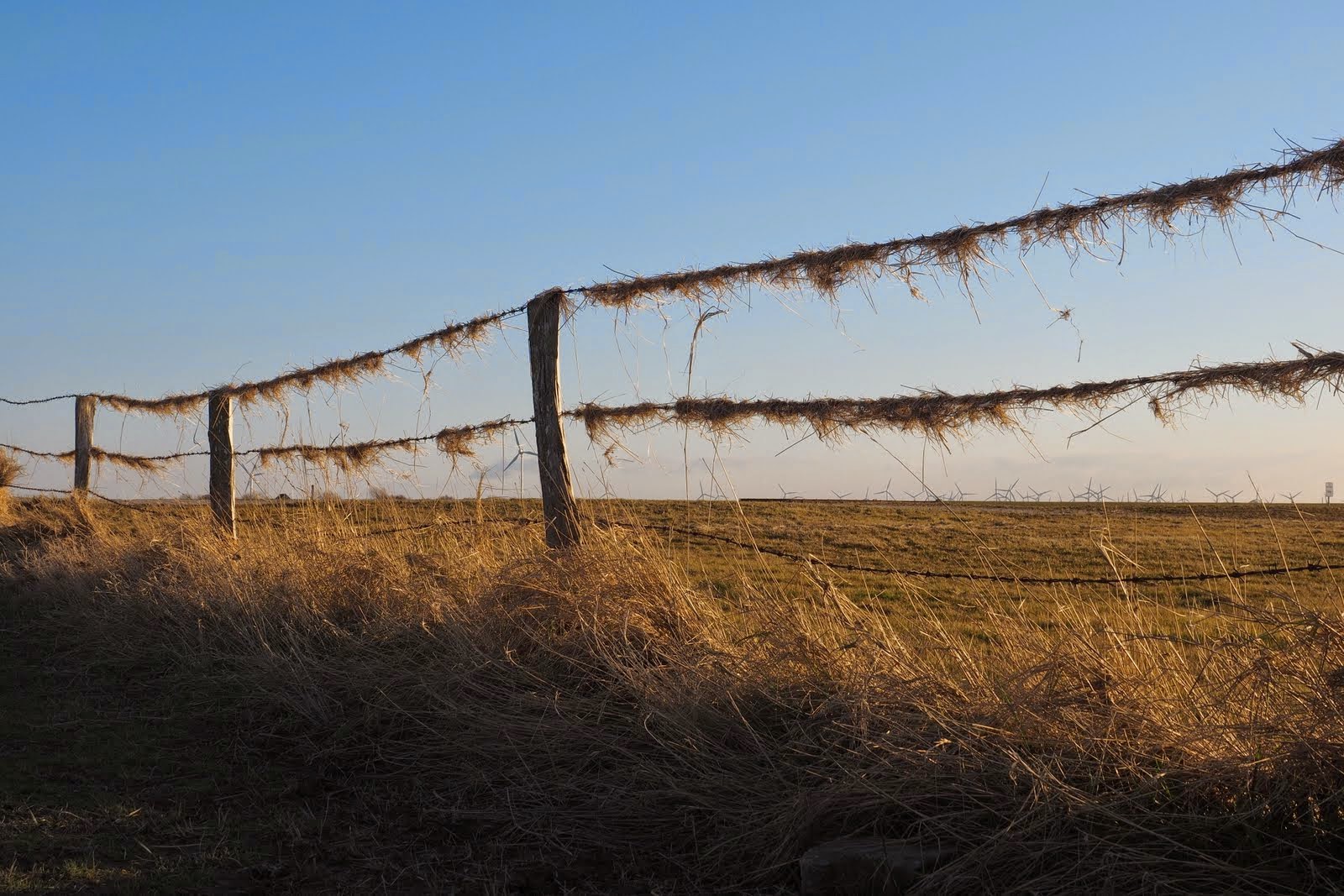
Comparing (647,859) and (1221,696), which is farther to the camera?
(647,859)

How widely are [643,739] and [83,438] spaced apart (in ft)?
35.0

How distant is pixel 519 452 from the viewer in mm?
6059

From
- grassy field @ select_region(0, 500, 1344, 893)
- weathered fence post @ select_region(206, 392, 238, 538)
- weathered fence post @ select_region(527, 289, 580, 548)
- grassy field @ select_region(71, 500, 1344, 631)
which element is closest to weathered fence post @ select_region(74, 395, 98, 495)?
grassy field @ select_region(71, 500, 1344, 631)

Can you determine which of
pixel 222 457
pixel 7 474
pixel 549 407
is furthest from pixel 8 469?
pixel 549 407

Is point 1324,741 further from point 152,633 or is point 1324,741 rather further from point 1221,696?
point 152,633

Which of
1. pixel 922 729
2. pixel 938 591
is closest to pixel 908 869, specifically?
pixel 922 729

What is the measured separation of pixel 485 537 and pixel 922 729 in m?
3.53

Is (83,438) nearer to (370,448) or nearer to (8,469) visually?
(8,469)

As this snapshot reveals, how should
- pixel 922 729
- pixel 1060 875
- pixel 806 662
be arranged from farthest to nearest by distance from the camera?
pixel 806 662 → pixel 922 729 → pixel 1060 875

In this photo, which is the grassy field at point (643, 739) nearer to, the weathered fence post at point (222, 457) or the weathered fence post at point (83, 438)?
the weathered fence post at point (222, 457)

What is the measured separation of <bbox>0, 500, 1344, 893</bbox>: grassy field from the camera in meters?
2.90

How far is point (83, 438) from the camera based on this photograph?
12.1 m

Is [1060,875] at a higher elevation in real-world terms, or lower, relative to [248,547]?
lower

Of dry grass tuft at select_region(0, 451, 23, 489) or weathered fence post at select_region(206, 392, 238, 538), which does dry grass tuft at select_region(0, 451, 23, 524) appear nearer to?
dry grass tuft at select_region(0, 451, 23, 489)
